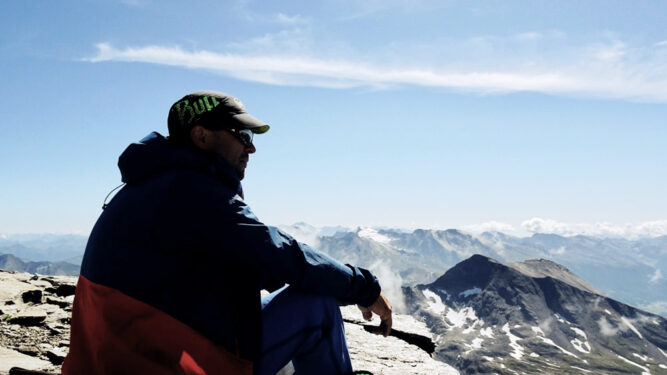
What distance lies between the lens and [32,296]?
43.1ft

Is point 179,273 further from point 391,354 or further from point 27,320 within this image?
point 27,320

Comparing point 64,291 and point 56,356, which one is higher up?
point 56,356

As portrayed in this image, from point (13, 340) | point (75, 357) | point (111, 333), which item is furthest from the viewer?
point (13, 340)

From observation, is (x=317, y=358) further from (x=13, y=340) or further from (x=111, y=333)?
(x=13, y=340)

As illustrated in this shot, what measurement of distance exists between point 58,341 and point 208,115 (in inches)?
320

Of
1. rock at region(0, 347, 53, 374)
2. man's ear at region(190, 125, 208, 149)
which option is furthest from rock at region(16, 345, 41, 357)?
man's ear at region(190, 125, 208, 149)

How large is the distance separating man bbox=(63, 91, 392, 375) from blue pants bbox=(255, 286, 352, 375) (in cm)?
3

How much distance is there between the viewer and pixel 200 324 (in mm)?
3172

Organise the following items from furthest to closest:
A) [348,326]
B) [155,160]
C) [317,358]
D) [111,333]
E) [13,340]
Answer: [348,326], [13,340], [317,358], [155,160], [111,333]

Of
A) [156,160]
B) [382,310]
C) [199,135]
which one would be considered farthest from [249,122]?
[382,310]

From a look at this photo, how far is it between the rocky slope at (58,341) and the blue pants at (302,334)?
6.08 ft

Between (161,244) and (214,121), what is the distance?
1381 mm

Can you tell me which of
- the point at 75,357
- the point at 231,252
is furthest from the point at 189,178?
the point at 75,357

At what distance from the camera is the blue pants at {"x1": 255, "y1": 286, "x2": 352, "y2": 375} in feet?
12.7
